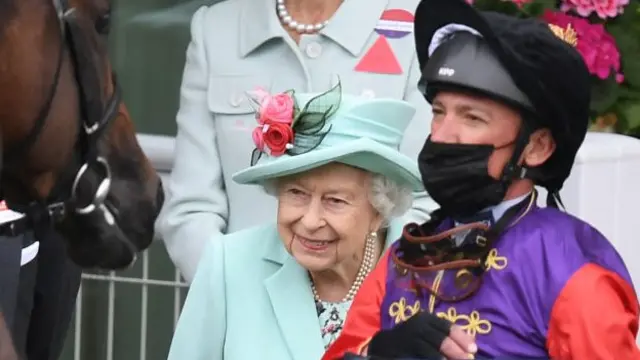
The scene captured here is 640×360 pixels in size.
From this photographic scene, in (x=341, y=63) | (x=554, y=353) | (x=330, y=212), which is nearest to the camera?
(x=554, y=353)

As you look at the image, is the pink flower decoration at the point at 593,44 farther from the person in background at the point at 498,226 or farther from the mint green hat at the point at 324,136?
the person in background at the point at 498,226

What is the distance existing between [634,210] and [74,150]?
1912 mm

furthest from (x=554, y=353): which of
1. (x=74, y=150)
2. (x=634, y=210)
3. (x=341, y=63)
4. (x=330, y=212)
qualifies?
(x=634, y=210)

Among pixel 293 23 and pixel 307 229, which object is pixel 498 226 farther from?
pixel 293 23

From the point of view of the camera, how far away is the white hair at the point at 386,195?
280 cm

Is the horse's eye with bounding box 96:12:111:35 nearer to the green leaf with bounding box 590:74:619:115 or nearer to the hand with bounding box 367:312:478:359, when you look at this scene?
the hand with bounding box 367:312:478:359

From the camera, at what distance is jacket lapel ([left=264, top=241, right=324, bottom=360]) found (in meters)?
2.76

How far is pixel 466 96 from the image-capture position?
7.21 ft

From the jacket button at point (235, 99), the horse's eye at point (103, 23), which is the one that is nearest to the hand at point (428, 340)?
the horse's eye at point (103, 23)

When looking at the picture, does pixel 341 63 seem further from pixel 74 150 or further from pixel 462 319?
pixel 462 319

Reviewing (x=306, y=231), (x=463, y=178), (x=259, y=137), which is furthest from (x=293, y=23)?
(x=463, y=178)

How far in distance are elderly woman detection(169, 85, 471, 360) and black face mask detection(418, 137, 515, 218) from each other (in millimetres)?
504

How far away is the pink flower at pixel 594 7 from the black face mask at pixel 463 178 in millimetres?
1717

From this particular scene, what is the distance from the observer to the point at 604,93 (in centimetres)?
386
